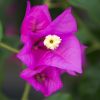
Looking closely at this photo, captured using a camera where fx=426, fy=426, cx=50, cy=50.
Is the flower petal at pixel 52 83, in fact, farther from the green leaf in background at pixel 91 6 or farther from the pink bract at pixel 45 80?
the green leaf in background at pixel 91 6

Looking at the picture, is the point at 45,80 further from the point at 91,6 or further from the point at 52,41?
the point at 91,6

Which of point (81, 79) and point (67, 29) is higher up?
point (67, 29)

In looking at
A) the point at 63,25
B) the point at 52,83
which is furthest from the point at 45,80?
the point at 63,25

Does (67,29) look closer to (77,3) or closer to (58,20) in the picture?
(58,20)

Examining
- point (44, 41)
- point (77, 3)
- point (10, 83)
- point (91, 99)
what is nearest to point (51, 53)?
point (44, 41)

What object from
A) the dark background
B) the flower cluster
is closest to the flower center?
the flower cluster

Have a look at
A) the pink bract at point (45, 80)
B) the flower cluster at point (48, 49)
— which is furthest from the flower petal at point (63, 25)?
the pink bract at point (45, 80)

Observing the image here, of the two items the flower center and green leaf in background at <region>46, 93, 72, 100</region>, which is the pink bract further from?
green leaf in background at <region>46, 93, 72, 100</region>
